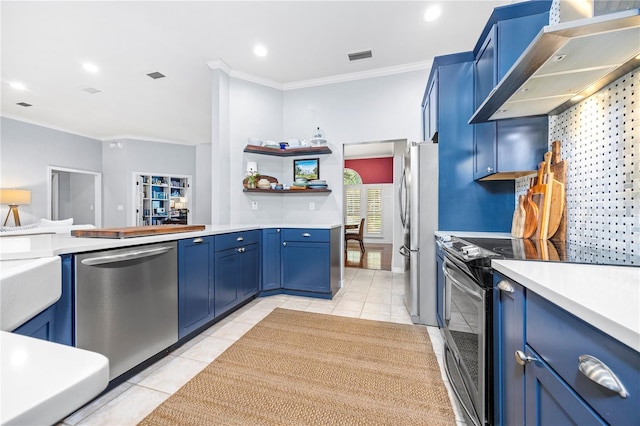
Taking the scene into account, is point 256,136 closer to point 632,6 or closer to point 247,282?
point 247,282

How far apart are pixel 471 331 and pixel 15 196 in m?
7.13

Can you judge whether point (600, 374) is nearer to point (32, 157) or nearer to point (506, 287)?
point (506, 287)

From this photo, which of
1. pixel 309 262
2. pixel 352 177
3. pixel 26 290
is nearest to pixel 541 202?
pixel 309 262

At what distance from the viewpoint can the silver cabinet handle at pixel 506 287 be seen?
961 mm

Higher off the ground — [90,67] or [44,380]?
[90,67]

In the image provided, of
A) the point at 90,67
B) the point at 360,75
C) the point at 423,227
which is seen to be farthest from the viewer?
the point at 360,75

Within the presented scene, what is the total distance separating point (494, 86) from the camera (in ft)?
5.77

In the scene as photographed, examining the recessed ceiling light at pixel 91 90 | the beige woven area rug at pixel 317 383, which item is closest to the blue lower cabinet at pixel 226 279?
the beige woven area rug at pixel 317 383

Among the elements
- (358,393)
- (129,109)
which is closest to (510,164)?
(358,393)

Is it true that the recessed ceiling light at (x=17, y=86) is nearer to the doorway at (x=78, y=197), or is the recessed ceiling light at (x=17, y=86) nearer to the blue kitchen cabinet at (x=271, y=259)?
the doorway at (x=78, y=197)

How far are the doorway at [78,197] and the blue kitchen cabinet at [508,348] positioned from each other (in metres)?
8.22

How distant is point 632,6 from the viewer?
37.6 inches

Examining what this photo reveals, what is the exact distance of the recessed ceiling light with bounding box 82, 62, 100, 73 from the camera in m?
3.37

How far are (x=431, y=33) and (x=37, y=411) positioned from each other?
11.7ft
